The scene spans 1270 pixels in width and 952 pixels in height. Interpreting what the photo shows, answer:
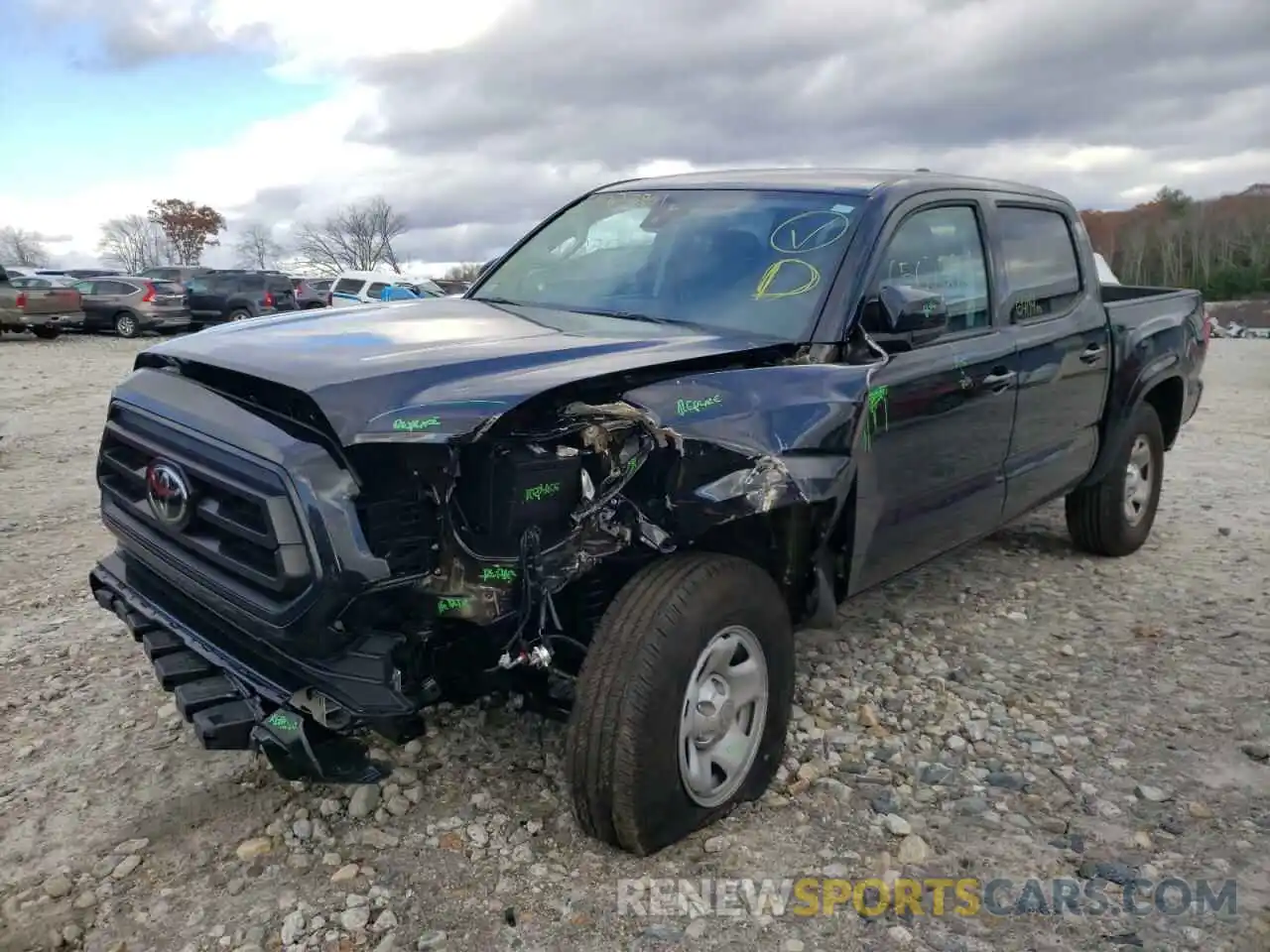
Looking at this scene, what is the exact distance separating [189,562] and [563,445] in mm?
1076

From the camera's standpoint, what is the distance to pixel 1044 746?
3496mm

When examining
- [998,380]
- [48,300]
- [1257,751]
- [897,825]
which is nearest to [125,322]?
[48,300]

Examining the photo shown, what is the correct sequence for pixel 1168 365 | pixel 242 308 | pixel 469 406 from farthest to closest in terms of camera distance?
pixel 242 308
pixel 1168 365
pixel 469 406

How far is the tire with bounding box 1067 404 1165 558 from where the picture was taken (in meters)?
5.29

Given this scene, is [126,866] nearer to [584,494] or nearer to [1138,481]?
[584,494]

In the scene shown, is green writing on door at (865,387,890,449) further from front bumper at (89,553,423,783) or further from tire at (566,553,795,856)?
front bumper at (89,553,423,783)

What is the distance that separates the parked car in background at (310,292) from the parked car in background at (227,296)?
43 centimetres

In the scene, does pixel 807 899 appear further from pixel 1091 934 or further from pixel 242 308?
pixel 242 308

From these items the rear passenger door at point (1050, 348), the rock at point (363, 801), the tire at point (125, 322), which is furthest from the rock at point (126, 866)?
the tire at point (125, 322)

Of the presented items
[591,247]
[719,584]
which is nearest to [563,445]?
[719,584]

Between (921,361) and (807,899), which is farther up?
(921,361)

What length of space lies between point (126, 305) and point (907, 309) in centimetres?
2350

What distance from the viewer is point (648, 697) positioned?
8.45ft

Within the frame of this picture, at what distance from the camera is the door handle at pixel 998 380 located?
3.86m
